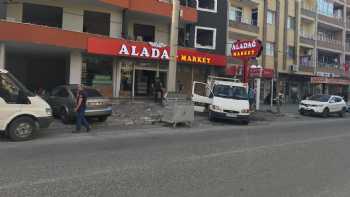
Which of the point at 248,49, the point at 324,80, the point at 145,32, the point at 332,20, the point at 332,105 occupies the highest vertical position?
the point at 332,20

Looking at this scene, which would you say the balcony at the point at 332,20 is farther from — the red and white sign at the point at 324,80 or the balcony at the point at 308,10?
the red and white sign at the point at 324,80

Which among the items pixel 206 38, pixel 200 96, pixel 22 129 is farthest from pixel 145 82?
pixel 22 129

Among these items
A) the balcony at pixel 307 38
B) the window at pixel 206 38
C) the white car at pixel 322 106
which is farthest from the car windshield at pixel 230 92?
the balcony at pixel 307 38

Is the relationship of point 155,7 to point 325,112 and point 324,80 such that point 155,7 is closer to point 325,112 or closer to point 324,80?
point 325,112

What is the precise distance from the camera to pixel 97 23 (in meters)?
25.2

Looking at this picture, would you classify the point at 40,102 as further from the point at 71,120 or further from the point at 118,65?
the point at 118,65

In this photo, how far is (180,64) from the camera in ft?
93.7

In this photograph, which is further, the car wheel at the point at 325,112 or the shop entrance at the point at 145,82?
the car wheel at the point at 325,112

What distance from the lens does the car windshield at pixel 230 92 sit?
19531mm

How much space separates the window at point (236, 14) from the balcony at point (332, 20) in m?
14.6

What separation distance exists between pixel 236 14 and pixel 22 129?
27.3 metres

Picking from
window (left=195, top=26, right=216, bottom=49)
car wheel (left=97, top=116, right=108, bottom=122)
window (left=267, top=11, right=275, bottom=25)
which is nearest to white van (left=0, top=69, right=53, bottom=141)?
car wheel (left=97, top=116, right=108, bottom=122)

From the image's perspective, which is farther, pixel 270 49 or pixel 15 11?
pixel 270 49

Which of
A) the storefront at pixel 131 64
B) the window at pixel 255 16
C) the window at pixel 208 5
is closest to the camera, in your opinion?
the storefront at pixel 131 64
